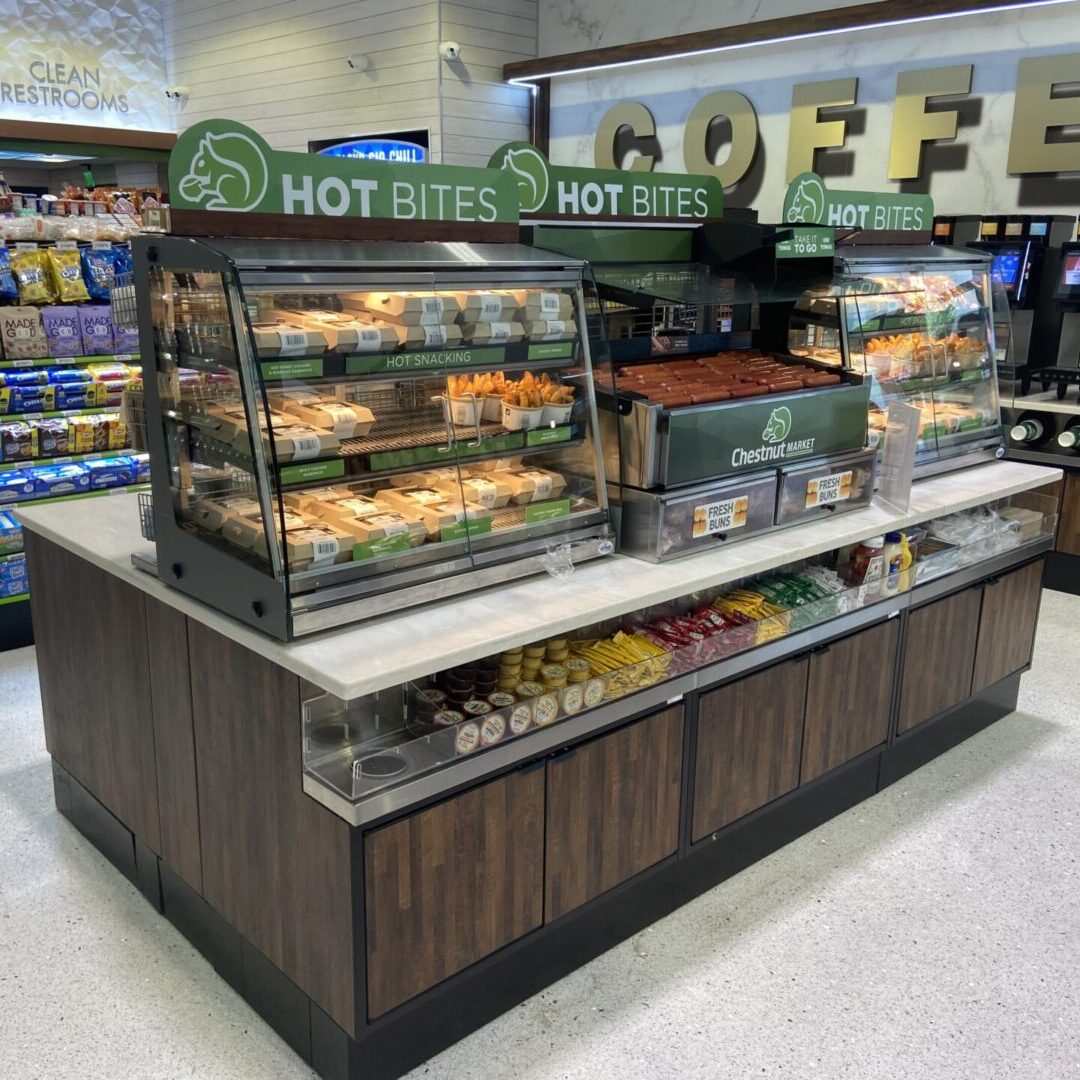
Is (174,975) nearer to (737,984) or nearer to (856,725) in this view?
(737,984)

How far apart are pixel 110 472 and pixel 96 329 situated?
714 millimetres

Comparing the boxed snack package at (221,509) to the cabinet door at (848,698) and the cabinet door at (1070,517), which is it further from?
the cabinet door at (1070,517)

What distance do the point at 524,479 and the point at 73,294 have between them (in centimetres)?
339

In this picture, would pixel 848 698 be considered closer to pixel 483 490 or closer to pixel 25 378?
pixel 483 490

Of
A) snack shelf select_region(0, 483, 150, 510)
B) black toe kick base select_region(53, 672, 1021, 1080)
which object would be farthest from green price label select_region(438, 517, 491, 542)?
snack shelf select_region(0, 483, 150, 510)

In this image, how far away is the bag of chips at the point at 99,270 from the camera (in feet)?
17.0

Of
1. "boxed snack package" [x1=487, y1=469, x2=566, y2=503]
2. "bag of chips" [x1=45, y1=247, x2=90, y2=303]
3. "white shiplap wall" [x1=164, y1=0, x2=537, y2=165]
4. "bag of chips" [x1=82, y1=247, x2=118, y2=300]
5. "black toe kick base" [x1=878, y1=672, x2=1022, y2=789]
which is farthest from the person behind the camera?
"white shiplap wall" [x1=164, y1=0, x2=537, y2=165]

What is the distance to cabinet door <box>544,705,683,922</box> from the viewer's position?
2596mm

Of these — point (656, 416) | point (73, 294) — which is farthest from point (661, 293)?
point (73, 294)

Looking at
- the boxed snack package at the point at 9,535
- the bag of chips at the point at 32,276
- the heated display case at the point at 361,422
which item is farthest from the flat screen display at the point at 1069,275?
the boxed snack package at the point at 9,535

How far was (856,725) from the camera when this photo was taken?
348cm

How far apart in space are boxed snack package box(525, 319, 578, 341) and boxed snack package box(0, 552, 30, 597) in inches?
126

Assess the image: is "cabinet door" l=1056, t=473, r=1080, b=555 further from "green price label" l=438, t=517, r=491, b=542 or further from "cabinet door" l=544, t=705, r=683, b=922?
"green price label" l=438, t=517, r=491, b=542

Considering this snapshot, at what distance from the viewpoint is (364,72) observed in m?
8.63
